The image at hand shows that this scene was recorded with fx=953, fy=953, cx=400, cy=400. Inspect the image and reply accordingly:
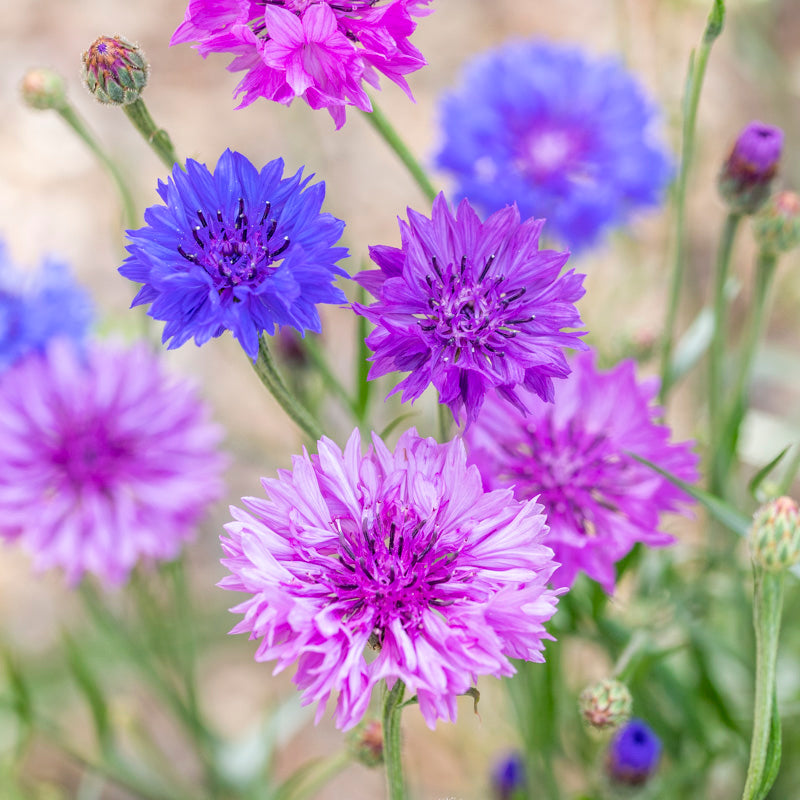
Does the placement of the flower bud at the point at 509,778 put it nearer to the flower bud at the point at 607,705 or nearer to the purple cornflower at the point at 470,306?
the flower bud at the point at 607,705

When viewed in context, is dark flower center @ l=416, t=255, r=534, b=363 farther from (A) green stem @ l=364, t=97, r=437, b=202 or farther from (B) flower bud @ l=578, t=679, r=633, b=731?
(B) flower bud @ l=578, t=679, r=633, b=731

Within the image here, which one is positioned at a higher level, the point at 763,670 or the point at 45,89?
the point at 45,89

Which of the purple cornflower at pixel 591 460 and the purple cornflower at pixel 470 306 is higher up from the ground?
the purple cornflower at pixel 470 306

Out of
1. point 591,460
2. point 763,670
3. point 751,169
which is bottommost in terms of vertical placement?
point 763,670

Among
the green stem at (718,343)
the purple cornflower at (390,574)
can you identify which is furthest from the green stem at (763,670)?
the green stem at (718,343)

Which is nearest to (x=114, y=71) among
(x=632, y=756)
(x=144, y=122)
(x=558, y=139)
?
(x=144, y=122)

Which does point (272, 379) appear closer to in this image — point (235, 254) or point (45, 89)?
point (235, 254)

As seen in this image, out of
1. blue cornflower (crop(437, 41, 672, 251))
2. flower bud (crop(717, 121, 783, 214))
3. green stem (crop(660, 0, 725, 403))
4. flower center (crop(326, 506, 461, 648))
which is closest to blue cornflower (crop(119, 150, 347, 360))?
flower center (crop(326, 506, 461, 648))
